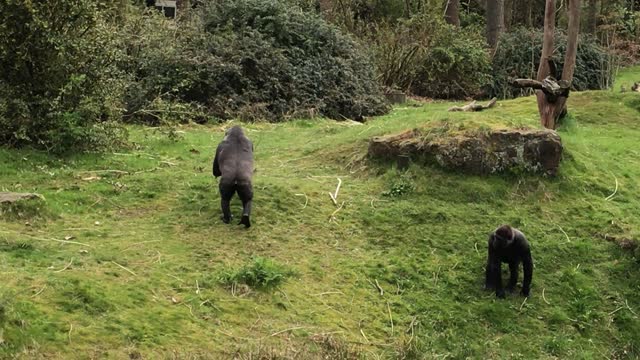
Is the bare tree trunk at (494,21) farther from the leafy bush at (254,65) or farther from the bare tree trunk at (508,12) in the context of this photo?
the leafy bush at (254,65)

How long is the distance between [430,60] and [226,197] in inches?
592

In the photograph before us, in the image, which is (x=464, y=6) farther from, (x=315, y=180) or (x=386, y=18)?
(x=315, y=180)

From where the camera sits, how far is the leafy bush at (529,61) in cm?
2208

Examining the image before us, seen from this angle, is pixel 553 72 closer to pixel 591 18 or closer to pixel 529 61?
pixel 529 61

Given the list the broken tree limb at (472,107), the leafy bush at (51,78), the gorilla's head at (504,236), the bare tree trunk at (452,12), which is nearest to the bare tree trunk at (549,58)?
the broken tree limb at (472,107)

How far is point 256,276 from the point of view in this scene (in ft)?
21.5

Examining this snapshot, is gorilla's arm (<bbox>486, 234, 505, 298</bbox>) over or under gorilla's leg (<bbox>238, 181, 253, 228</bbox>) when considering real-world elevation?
under

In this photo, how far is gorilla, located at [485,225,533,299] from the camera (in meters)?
6.96

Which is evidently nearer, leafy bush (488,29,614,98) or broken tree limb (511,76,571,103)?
broken tree limb (511,76,571,103)

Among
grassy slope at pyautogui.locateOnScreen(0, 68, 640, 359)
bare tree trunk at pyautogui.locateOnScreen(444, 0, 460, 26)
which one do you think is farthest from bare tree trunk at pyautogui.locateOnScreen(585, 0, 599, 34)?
grassy slope at pyautogui.locateOnScreen(0, 68, 640, 359)

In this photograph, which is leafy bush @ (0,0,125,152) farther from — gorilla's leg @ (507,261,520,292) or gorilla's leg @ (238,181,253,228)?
gorilla's leg @ (507,261,520,292)

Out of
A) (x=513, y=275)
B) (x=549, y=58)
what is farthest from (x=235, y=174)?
(x=549, y=58)

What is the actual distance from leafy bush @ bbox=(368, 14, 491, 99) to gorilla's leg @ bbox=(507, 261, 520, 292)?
45.6 ft

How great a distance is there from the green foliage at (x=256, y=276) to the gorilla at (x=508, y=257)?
6.75 ft
